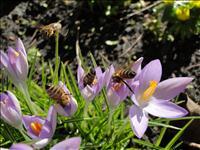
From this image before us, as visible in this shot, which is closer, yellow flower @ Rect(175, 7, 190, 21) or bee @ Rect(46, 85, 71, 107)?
A: bee @ Rect(46, 85, 71, 107)

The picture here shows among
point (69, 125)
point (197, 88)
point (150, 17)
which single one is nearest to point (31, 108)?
point (69, 125)

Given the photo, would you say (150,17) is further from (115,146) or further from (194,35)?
(115,146)

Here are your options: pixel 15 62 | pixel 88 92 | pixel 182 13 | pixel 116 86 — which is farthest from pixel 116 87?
pixel 182 13

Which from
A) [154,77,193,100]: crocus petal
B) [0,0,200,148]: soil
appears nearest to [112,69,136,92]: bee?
[154,77,193,100]: crocus petal

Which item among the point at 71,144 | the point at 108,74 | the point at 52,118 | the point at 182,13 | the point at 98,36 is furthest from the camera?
the point at 98,36

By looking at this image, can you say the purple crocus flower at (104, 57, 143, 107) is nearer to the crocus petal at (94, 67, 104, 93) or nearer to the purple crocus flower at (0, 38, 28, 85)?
the crocus petal at (94, 67, 104, 93)

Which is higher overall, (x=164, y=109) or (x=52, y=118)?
(x=52, y=118)

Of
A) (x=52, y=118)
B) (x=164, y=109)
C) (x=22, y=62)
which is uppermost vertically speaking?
(x=22, y=62)

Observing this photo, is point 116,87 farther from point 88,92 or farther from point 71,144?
point 71,144
